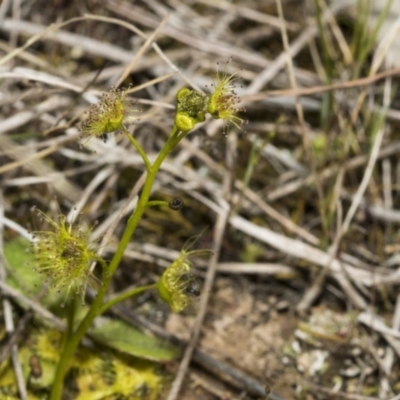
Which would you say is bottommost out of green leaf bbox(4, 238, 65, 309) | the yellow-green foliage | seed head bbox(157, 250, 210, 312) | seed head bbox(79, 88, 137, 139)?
the yellow-green foliage

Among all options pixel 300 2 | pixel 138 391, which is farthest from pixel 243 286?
pixel 300 2

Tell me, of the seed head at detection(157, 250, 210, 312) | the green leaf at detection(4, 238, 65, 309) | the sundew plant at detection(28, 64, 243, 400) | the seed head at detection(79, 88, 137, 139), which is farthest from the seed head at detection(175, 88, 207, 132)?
the green leaf at detection(4, 238, 65, 309)

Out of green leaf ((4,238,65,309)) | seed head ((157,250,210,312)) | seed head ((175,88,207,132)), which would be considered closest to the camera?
seed head ((175,88,207,132))

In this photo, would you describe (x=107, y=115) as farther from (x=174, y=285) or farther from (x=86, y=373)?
(x=86, y=373)

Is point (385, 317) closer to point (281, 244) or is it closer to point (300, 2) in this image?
point (281, 244)

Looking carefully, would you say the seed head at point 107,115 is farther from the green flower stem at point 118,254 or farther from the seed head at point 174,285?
the seed head at point 174,285

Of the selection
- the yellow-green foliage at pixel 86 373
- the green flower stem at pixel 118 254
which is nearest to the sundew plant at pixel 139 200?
the green flower stem at pixel 118 254

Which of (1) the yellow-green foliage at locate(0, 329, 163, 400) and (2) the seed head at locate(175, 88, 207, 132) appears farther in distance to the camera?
(1) the yellow-green foliage at locate(0, 329, 163, 400)

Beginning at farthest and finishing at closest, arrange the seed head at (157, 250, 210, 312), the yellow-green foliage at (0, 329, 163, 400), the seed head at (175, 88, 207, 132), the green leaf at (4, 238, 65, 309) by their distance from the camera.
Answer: the green leaf at (4, 238, 65, 309)
the yellow-green foliage at (0, 329, 163, 400)
the seed head at (157, 250, 210, 312)
the seed head at (175, 88, 207, 132)

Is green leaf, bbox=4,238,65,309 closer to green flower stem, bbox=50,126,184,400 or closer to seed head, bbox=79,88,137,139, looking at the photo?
green flower stem, bbox=50,126,184,400
